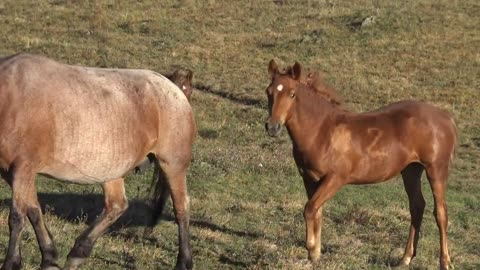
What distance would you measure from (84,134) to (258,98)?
1543 centimetres

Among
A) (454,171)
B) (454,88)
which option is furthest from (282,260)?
(454,88)

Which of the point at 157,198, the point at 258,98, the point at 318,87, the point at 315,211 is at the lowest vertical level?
the point at 258,98

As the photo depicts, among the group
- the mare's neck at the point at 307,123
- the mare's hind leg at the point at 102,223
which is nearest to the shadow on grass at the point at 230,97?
the mare's neck at the point at 307,123

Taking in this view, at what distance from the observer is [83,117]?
703 centimetres

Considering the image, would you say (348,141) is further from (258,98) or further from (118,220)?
(258,98)

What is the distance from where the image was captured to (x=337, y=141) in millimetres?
8891

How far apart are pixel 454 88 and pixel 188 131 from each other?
17.1 meters

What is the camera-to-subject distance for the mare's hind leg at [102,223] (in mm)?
7398

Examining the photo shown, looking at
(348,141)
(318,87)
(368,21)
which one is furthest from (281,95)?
(368,21)

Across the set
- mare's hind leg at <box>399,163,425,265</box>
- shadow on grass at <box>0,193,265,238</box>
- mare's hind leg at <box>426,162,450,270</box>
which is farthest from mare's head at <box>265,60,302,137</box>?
shadow on grass at <box>0,193,265,238</box>

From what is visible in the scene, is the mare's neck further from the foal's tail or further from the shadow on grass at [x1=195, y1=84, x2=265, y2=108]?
the shadow on grass at [x1=195, y1=84, x2=265, y2=108]

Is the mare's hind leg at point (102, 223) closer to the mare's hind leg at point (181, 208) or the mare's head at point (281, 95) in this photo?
the mare's hind leg at point (181, 208)

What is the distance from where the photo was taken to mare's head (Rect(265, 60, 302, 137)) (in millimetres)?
8461

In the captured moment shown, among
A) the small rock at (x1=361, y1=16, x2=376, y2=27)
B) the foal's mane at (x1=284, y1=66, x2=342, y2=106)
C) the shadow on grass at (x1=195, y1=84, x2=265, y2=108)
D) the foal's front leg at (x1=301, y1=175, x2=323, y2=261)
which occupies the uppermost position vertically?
the foal's mane at (x1=284, y1=66, x2=342, y2=106)
